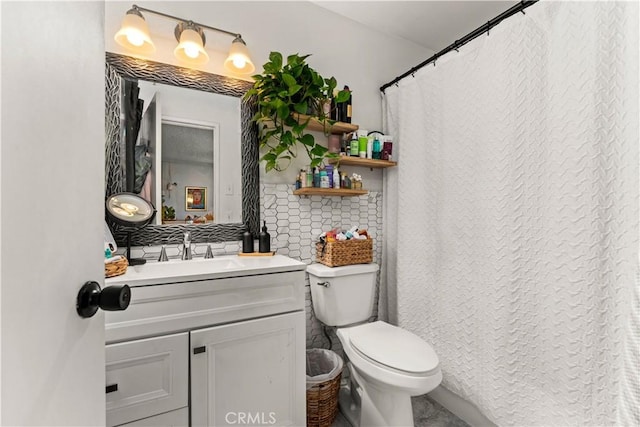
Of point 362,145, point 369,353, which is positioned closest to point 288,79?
point 362,145

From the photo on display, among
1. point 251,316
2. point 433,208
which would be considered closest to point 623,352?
point 433,208

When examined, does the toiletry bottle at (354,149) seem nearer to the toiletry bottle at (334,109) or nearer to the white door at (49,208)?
the toiletry bottle at (334,109)

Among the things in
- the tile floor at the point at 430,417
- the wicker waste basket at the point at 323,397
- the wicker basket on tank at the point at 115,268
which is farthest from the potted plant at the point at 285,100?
the tile floor at the point at 430,417

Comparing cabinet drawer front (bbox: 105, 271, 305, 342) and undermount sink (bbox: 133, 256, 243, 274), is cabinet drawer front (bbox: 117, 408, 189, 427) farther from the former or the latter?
undermount sink (bbox: 133, 256, 243, 274)

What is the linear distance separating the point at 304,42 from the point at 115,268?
1.59m

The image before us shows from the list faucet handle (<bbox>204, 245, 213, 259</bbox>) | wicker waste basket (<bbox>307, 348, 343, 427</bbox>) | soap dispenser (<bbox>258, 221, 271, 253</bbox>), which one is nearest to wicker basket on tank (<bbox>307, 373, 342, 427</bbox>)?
wicker waste basket (<bbox>307, 348, 343, 427</bbox>)

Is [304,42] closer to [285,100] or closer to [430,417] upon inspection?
[285,100]

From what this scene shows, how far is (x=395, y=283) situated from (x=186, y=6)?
2.00m

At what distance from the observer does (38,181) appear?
0.34 m

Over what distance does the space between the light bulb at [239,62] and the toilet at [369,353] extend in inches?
45.4

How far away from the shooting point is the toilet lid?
4.07 feet

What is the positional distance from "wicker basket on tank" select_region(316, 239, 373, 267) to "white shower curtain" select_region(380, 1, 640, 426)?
0.99 ft

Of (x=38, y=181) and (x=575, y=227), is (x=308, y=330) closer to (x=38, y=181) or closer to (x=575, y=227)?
(x=575, y=227)

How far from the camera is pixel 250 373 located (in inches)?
47.0
